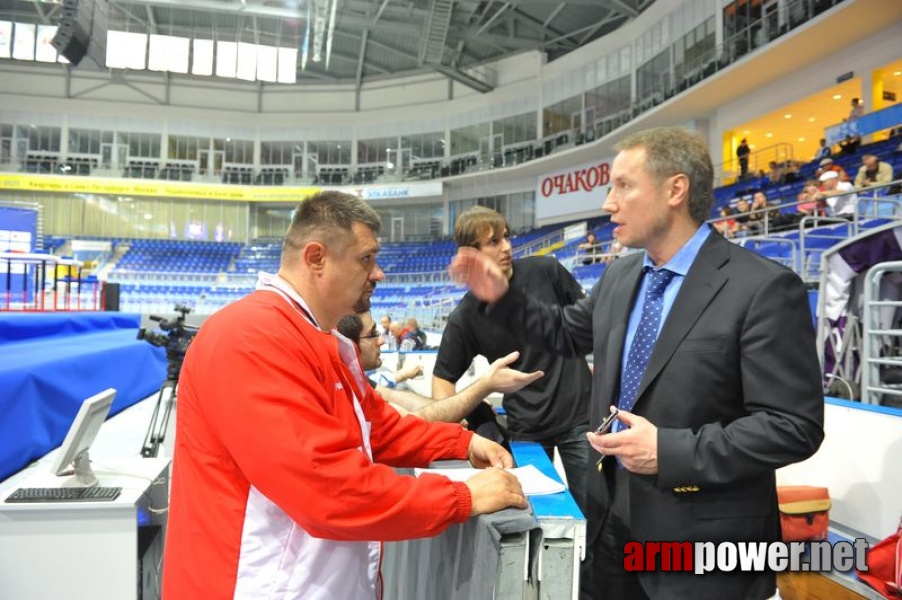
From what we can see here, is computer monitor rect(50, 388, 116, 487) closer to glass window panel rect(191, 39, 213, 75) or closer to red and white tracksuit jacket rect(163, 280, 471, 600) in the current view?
red and white tracksuit jacket rect(163, 280, 471, 600)

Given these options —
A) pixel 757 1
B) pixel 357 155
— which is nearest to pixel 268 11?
pixel 357 155

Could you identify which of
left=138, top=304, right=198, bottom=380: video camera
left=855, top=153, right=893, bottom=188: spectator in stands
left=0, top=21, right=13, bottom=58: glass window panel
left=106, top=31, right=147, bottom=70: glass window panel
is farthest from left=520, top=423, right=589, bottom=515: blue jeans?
left=106, top=31, right=147, bottom=70: glass window panel

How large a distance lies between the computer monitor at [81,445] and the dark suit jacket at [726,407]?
1926mm

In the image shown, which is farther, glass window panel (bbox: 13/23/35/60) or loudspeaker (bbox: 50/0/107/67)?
glass window panel (bbox: 13/23/35/60)

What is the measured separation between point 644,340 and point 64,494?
7.06 feet

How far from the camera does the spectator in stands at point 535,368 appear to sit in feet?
8.28

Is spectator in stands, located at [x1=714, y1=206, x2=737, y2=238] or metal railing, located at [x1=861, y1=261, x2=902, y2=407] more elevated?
spectator in stands, located at [x1=714, y1=206, x2=737, y2=238]

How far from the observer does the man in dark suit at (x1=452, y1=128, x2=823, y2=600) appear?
48.7 inches

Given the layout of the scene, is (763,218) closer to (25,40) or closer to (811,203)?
(811,203)

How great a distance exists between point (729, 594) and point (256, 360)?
1.22 metres

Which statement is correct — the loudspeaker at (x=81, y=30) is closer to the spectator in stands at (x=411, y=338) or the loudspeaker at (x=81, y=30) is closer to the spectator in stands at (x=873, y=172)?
the spectator in stands at (x=411, y=338)

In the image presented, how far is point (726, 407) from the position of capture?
134 centimetres

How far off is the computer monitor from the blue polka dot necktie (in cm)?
190

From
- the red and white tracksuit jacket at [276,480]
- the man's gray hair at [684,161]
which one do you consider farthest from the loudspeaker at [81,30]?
the man's gray hair at [684,161]
